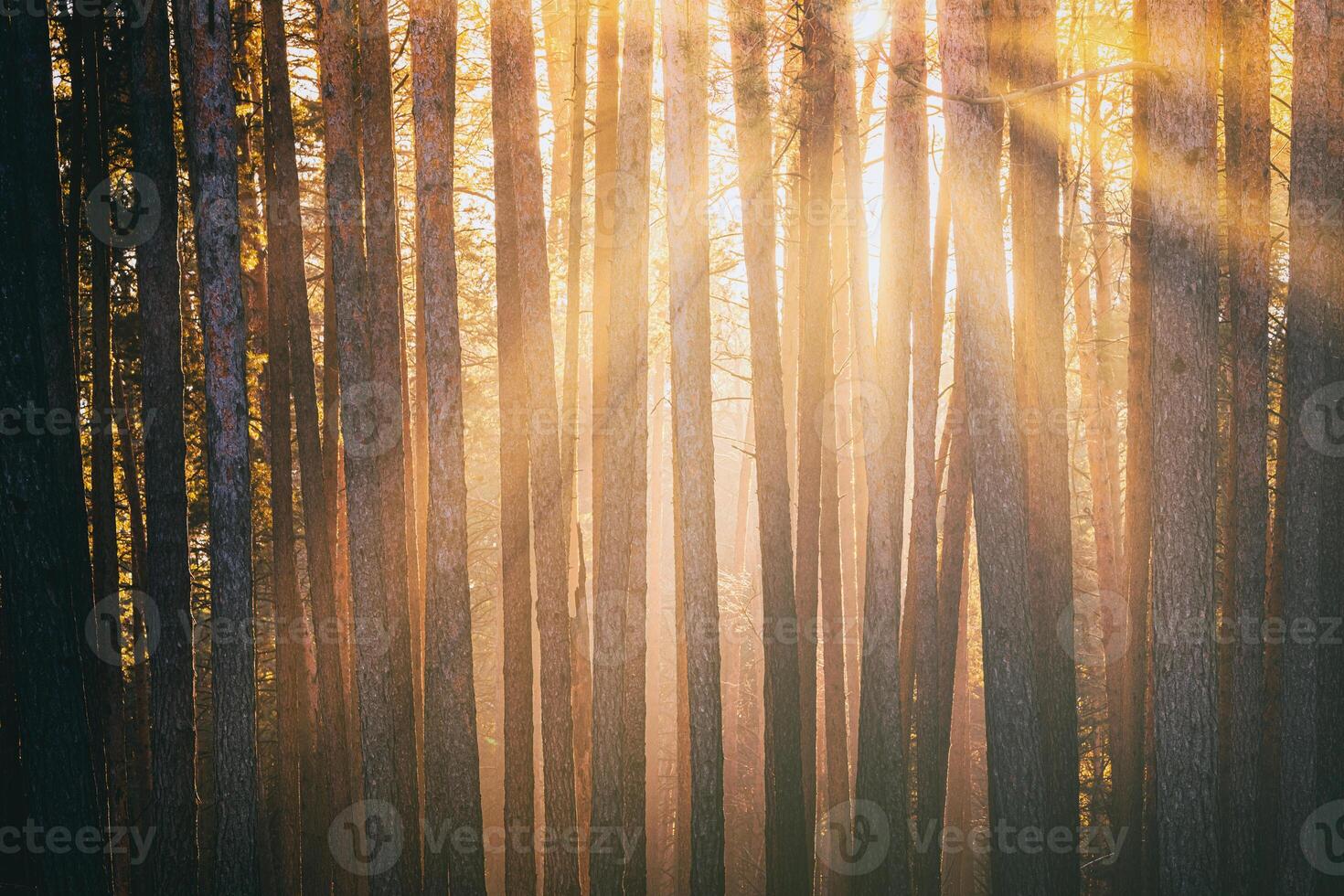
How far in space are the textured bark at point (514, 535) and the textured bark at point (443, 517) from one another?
43 cm

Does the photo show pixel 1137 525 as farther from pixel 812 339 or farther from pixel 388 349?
Answer: pixel 388 349

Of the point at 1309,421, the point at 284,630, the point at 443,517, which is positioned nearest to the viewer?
the point at 443,517

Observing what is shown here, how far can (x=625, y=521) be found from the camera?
8727 millimetres

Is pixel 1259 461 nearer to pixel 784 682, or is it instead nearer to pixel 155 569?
pixel 784 682

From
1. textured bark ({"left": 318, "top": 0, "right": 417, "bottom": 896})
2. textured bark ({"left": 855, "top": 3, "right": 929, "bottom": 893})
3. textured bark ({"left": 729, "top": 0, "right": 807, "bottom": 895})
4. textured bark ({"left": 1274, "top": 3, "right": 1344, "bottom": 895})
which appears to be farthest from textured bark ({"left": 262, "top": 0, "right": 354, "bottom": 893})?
textured bark ({"left": 1274, "top": 3, "right": 1344, "bottom": 895})

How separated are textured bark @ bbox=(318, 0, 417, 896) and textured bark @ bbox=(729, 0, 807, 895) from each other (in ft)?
11.6

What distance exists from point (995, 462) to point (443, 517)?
5106 millimetres

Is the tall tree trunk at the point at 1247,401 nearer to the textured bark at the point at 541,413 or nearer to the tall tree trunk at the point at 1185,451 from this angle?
the tall tree trunk at the point at 1185,451

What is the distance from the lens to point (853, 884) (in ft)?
29.3

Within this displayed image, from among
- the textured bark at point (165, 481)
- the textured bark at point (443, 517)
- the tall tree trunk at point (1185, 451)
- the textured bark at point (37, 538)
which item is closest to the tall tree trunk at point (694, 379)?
the textured bark at point (443, 517)

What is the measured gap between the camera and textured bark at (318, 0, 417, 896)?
26.1 ft

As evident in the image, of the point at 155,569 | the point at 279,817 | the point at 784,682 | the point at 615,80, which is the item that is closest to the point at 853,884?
the point at 784,682

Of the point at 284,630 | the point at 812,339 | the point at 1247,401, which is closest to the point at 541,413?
the point at 812,339

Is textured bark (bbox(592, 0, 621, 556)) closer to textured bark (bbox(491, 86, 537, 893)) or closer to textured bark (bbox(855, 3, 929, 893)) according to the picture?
textured bark (bbox(491, 86, 537, 893))
